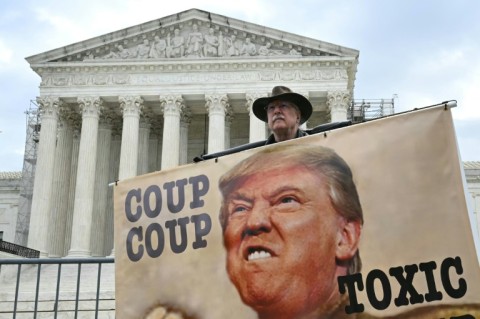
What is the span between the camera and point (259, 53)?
38.3m

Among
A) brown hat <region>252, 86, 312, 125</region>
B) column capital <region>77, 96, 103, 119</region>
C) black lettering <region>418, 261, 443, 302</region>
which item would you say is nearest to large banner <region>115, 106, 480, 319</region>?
black lettering <region>418, 261, 443, 302</region>

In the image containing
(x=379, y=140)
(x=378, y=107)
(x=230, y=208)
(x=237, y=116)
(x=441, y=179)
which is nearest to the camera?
(x=441, y=179)

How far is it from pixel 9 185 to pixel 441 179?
55125 millimetres

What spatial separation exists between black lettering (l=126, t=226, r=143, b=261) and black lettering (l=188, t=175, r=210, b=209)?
0.54 m

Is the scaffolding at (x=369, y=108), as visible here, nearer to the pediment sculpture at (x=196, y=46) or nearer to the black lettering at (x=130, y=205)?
the pediment sculpture at (x=196, y=46)

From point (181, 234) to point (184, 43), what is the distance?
3558 centimetres

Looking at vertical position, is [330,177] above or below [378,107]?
below

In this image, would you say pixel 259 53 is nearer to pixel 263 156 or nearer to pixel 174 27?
pixel 174 27

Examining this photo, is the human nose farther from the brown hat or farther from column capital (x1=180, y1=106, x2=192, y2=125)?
column capital (x1=180, y1=106, x2=192, y2=125)

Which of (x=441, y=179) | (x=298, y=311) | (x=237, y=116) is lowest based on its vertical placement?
(x=298, y=311)

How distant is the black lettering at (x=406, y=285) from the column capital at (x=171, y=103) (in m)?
34.7

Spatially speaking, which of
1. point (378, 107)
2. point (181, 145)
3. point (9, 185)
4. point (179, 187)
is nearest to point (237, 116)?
point (181, 145)

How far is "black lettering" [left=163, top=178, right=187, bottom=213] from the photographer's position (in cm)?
495

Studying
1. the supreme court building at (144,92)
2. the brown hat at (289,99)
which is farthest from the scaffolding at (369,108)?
the brown hat at (289,99)
